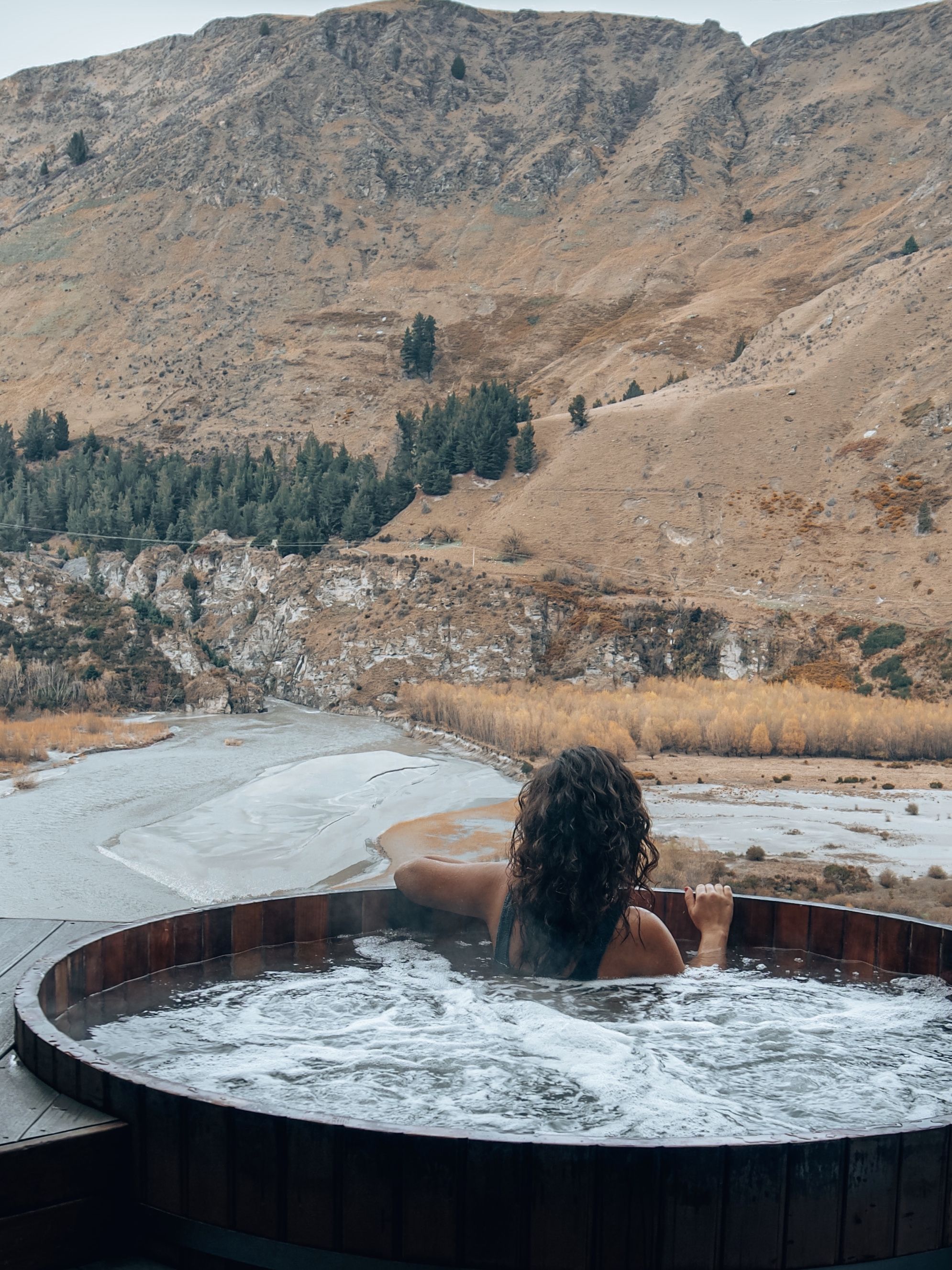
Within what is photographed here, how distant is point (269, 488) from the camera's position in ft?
200

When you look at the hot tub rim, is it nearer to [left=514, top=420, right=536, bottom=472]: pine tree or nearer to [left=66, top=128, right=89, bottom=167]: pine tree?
[left=514, top=420, right=536, bottom=472]: pine tree

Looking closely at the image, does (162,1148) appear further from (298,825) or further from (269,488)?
(269,488)

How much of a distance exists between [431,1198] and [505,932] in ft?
6.37

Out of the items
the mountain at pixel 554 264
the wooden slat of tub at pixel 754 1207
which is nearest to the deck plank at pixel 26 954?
the wooden slat of tub at pixel 754 1207

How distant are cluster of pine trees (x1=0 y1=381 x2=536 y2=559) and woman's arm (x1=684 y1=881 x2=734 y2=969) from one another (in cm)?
4908

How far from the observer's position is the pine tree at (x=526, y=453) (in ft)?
193

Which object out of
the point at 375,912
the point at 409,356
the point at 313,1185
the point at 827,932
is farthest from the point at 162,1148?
the point at 409,356

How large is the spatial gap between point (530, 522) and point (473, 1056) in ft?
159

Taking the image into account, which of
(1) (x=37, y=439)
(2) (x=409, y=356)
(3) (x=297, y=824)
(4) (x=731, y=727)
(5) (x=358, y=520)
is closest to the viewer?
(3) (x=297, y=824)

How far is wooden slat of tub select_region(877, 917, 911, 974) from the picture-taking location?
200 inches

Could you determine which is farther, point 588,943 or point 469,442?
point 469,442

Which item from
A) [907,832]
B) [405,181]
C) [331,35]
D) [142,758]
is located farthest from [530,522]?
[331,35]

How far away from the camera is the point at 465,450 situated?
61.3 metres

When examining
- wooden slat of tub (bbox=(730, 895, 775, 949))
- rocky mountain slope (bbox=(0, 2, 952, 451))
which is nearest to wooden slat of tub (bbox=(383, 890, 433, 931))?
wooden slat of tub (bbox=(730, 895, 775, 949))
